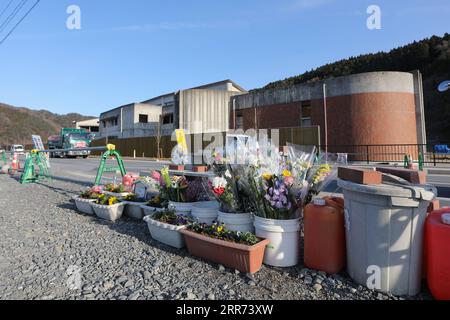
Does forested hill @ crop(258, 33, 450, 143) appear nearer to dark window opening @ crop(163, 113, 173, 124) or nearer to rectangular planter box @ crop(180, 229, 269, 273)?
dark window opening @ crop(163, 113, 173, 124)

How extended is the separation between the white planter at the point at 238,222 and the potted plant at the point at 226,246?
0.15 meters

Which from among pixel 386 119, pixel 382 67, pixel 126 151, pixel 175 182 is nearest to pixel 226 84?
pixel 126 151

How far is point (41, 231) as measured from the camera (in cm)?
493

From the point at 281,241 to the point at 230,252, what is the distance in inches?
22.3

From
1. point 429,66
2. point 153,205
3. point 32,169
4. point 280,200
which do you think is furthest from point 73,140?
point 429,66

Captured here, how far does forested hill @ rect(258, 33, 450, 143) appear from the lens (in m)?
52.5

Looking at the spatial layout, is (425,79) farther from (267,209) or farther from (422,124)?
(267,209)

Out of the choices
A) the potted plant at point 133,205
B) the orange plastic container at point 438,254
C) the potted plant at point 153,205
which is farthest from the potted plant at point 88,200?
the orange plastic container at point 438,254

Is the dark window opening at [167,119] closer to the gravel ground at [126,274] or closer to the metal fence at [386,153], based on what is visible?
the metal fence at [386,153]

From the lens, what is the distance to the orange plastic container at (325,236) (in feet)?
9.85

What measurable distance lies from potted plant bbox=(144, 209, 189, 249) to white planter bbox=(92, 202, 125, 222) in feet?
4.45

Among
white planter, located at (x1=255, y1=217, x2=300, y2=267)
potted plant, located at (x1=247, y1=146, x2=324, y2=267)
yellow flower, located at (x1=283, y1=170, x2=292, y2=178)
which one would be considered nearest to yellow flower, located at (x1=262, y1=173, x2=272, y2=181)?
potted plant, located at (x1=247, y1=146, x2=324, y2=267)

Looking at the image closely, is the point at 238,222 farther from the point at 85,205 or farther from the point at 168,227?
the point at 85,205

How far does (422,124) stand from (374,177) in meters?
24.1
